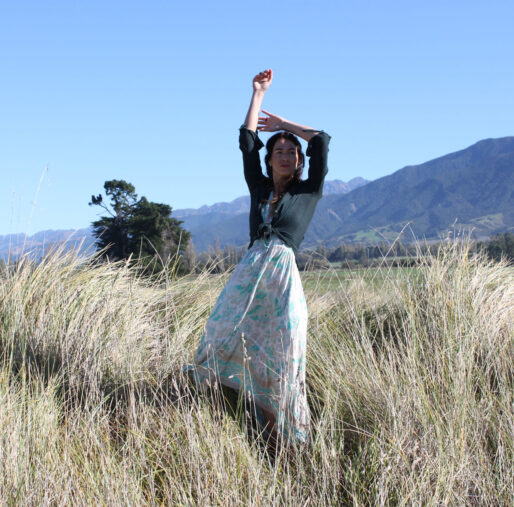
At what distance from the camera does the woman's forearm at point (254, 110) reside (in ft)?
10.3

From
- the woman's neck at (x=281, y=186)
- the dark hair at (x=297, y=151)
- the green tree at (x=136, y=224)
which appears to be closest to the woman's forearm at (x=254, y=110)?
the dark hair at (x=297, y=151)

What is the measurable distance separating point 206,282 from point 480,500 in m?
3.95

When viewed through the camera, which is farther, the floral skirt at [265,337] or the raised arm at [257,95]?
the raised arm at [257,95]

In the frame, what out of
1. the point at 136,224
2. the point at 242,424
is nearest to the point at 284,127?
the point at 242,424

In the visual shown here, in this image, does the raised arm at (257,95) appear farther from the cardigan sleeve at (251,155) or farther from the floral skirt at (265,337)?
the floral skirt at (265,337)

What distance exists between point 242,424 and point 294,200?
1248mm

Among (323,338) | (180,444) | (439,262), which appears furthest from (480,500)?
(439,262)

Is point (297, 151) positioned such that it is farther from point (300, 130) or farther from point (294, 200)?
point (294, 200)

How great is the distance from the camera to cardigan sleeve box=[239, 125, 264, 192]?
311 cm

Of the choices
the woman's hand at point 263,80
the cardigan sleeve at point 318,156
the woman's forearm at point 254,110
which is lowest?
the cardigan sleeve at point 318,156

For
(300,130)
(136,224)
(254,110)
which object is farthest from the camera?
(136,224)

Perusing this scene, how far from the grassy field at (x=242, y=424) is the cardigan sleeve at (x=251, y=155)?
0.84 metres

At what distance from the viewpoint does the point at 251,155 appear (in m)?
3.17

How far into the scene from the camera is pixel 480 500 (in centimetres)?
205
